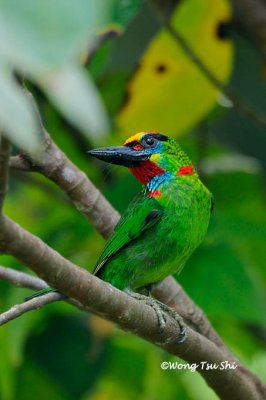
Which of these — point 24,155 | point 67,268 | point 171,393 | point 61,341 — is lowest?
point 171,393

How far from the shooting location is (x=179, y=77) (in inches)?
128

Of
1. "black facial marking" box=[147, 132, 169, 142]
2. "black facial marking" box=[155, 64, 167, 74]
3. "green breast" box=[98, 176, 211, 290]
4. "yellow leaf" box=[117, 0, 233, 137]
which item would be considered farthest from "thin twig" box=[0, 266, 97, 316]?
"black facial marking" box=[155, 64, 167, 74]

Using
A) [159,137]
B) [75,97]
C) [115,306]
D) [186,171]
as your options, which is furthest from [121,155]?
[75,97]

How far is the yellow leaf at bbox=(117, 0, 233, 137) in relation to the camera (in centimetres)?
319

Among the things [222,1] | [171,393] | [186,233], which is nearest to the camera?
[186,233]

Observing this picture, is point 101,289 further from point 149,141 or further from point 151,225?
point 149,141

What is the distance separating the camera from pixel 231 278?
2.82 metres

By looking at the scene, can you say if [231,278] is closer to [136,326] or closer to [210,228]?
[210,228]

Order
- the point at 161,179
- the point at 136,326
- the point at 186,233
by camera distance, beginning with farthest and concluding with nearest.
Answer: the point at 161,179
the point at 186,233
the point at 136,326

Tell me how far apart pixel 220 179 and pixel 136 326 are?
1.63m

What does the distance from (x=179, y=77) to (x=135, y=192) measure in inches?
19.7

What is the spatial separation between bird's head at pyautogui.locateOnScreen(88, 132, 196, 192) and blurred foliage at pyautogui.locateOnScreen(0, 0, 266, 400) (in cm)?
34

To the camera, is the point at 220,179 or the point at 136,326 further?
the point at 220,179

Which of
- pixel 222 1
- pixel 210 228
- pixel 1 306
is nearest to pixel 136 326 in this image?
pixel 210 228
